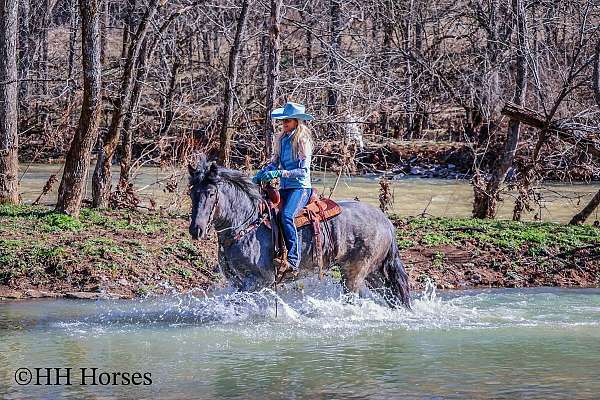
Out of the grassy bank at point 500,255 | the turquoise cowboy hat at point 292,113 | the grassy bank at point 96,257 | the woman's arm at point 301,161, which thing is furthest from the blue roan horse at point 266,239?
the grassy bank at point 96,257

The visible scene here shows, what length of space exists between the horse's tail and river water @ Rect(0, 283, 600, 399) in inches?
6.2

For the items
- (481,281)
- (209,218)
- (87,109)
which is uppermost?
(87,109)

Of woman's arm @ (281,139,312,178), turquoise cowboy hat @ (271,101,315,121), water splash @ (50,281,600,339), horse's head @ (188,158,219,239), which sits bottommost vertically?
water splash @ (50,281,600,339)

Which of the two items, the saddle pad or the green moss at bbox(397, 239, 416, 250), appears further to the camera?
the green moss at bbox(397, 239, 416, 250)

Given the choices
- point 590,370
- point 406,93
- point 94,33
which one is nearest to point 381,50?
point 406,93

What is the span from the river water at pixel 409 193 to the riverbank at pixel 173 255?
2.47 m

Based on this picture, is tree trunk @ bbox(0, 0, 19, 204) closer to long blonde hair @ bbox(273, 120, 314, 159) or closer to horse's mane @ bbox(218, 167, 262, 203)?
horse's mane @ bbox(218, 167, 262, 203)

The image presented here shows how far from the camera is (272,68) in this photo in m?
16.3

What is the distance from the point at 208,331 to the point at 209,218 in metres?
1.26

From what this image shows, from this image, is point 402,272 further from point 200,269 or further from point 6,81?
point 6,81

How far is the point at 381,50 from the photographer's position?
21156 mm

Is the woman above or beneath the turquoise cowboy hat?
beneath

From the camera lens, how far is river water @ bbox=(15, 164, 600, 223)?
1958cm

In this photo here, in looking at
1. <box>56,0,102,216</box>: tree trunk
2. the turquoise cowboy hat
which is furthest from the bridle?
<box>56,0,102,216</box>: tree trunk
